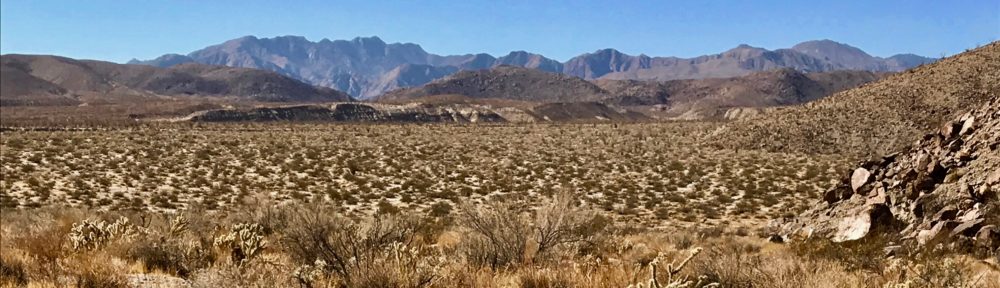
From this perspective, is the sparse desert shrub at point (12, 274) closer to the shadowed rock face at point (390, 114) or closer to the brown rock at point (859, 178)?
the brown rock at point (859, 178)

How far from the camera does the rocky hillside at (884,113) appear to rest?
35.4 metres

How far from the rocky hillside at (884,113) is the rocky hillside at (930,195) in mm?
22347

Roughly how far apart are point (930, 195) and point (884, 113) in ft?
103

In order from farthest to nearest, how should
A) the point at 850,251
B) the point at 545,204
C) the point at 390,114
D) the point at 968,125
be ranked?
the point at 390,114 < the point at 545,204 < the point at 968,125 < the point at 850,251

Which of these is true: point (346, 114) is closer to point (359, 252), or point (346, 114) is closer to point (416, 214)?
point (416, 214)

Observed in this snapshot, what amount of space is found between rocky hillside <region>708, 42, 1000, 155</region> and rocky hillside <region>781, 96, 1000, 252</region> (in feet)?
73.3

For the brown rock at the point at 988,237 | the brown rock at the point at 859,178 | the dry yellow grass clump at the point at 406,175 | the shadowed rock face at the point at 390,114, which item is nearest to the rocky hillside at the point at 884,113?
the dry yellow grass clump at the point at 406,175

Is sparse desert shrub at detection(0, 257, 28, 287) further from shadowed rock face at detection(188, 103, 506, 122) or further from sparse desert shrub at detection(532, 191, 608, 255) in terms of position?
shadowed rock face at detection(188, 103, 506, 122)

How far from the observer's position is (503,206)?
383 inches

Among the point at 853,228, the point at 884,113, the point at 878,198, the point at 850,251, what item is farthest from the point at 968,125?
the point at 884,113

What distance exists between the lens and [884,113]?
126 feet

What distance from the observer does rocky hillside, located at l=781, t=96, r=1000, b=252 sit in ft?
32.4

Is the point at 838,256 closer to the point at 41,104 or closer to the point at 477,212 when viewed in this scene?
the point at 477,212

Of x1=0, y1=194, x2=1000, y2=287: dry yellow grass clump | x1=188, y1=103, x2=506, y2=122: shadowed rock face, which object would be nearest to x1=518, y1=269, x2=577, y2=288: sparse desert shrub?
x1=0, y1=194, x2=1000, y2=287: dry yellow grass clump
